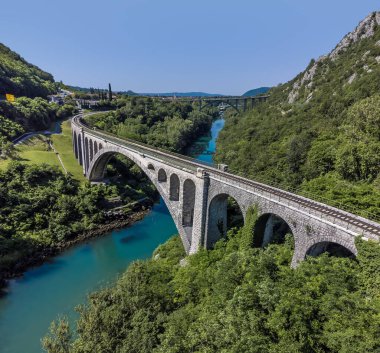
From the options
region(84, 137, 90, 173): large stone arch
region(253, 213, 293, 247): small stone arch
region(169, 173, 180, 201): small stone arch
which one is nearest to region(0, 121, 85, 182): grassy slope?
region(84, 137, 90, 173): large stone arch

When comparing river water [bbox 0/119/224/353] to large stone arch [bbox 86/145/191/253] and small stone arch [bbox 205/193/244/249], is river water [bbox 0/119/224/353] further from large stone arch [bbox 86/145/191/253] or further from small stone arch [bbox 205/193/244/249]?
small stone arch [bbox 205/193/244/249]

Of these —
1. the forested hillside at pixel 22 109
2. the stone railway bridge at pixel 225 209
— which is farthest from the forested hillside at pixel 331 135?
the forested hillside at pixel 22 109

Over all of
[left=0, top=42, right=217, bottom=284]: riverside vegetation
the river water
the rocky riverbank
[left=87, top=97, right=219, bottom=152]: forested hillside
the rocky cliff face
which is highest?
the rocky cliff face

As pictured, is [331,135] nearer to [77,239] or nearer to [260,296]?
[260,296]

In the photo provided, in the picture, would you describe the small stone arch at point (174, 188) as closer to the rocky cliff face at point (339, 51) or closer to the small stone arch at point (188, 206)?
the small stone arch at point (188, 206)

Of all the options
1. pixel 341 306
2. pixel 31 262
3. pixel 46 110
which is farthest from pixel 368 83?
pixel 46 110

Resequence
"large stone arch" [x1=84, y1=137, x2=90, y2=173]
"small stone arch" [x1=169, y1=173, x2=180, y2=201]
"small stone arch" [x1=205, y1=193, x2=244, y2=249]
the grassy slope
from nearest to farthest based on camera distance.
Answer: "small stone arch" [x1=205, y1=193, x2=244, y2=249], "small stone arch" [x1=169, y1=173, x2=180, y2=201], the grassy slope, "large stone arch" [x1=84, y1=137, x2=90, y2=173]

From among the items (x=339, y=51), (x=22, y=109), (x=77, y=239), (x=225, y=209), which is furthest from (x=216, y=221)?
(x=339, y=51)
